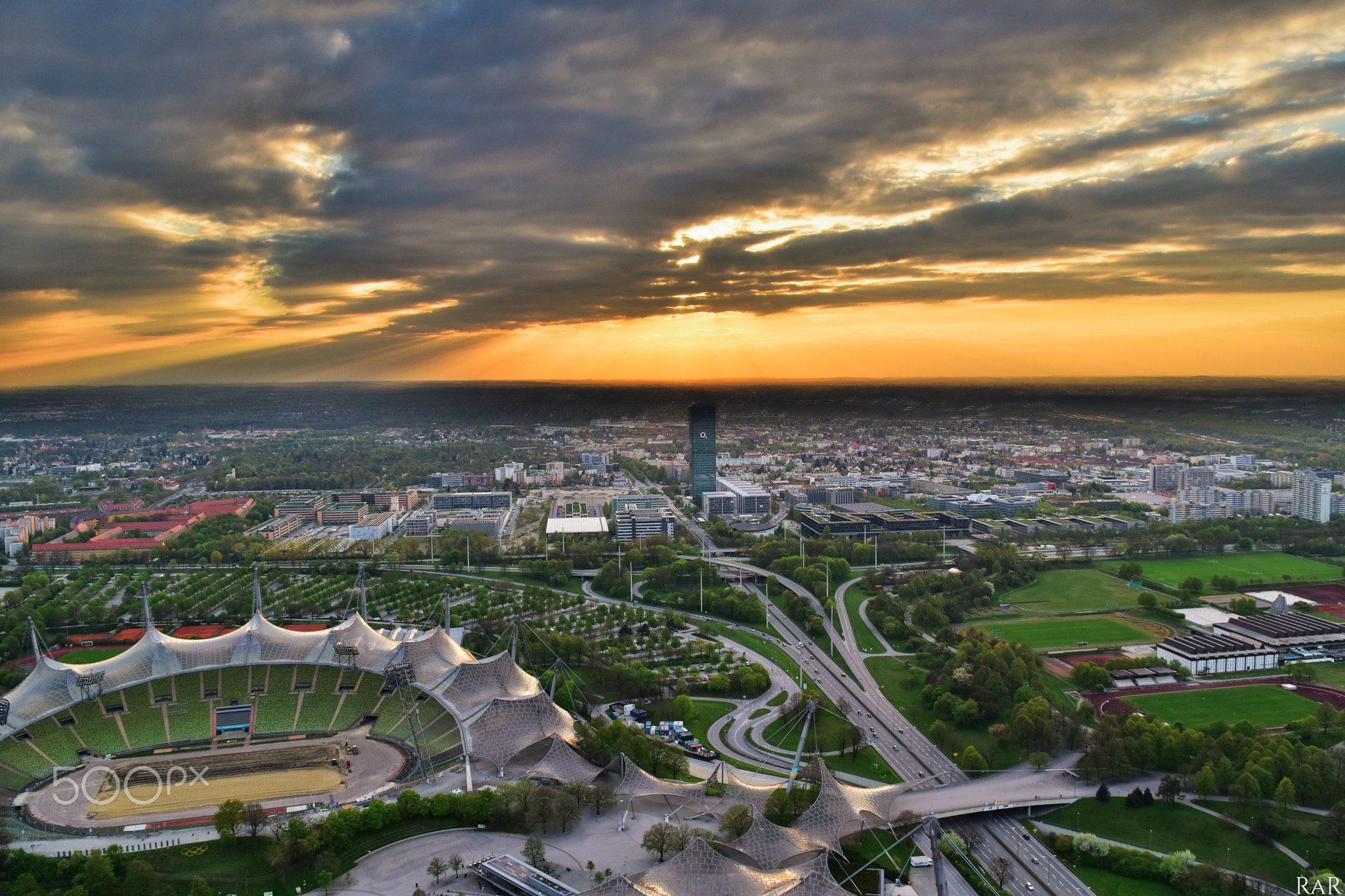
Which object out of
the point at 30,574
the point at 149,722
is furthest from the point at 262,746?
the point at 30,574

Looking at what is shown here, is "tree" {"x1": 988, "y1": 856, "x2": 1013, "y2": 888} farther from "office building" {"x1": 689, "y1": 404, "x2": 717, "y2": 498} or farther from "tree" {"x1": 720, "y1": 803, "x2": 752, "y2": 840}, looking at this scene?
"office building" {"x1": 689, "y1": 404, "x2": 717, "y2": 498}

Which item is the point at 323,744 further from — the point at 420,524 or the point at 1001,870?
the point at 420,524

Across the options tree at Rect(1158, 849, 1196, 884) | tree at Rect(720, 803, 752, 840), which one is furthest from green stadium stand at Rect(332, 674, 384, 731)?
tree at Rect(1158, 849, 1196, 884)

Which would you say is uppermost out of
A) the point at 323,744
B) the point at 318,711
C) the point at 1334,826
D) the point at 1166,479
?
the point at 1166,479

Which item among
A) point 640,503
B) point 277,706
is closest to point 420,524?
→ point 640,503

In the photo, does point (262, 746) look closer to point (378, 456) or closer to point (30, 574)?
point (30, 574)

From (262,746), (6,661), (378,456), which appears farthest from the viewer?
(378,456)
